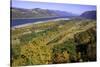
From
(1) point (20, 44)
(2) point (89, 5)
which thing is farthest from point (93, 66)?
(1) point (20, 44)

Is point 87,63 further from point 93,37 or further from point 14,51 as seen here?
point 14,51

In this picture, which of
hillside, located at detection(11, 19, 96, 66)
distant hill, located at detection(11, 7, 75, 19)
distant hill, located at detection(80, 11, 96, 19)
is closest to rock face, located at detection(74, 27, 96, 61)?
hillside, located at detection(11, 19, 96, 66)

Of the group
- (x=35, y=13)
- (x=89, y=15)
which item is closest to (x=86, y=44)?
(x=89, y=15)

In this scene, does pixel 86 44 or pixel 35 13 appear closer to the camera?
pixel 35 13

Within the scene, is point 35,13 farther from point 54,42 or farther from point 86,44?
point 86,44

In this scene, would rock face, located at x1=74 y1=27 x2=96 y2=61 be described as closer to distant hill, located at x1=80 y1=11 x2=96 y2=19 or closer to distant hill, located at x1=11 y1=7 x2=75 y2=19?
distant hill, located at x1=80 y1=11 x2=96 y2=19
